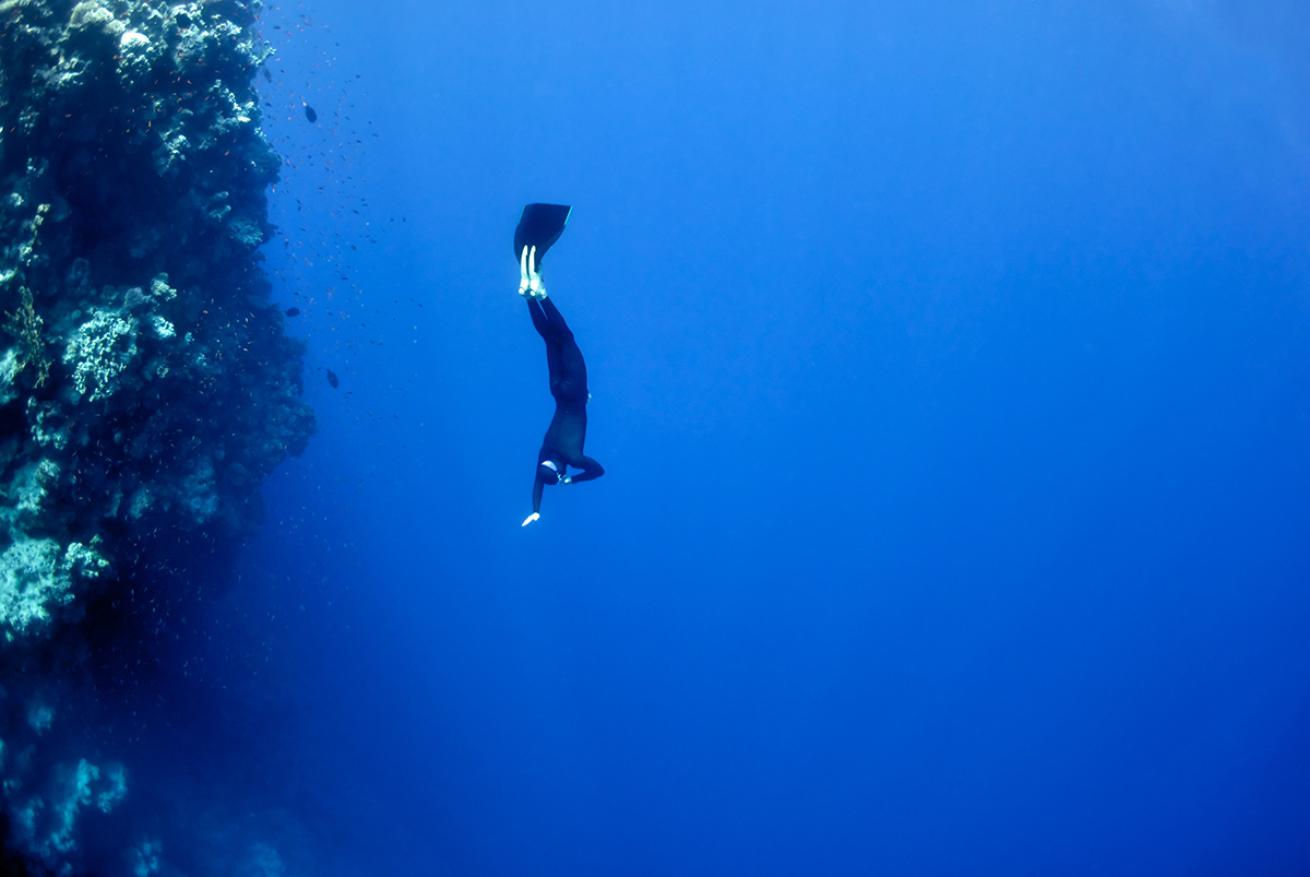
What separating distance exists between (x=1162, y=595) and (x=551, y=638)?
142 ft

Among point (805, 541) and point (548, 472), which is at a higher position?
point (805, 541)

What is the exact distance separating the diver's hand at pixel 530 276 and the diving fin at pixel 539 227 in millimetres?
51

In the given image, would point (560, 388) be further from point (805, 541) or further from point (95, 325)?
point (805, 541)

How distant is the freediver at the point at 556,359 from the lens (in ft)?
21.0

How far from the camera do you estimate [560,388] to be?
268 inches

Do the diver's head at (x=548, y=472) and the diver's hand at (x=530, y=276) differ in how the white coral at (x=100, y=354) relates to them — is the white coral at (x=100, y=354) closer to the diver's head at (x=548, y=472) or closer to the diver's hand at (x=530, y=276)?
the diver's hand at (x=530, y=276)

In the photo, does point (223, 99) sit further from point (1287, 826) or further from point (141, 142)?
point (1287, 826)

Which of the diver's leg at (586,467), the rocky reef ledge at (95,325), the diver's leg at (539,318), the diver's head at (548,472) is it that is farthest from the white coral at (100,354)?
the diver's leg at (586,467)

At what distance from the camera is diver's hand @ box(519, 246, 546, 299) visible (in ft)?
21.1

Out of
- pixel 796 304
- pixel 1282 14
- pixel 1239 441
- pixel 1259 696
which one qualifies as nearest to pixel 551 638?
pixel 796 304

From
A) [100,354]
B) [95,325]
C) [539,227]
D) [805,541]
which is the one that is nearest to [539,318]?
[539,227]

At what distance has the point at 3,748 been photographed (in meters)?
6.89

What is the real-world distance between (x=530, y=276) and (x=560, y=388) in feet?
3.44

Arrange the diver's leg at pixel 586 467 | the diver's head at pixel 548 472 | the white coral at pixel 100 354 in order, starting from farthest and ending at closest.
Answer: the white coral at pixel 100 354, the diver's leg at pixel 586 467, the diver's head at pixel 548 472
